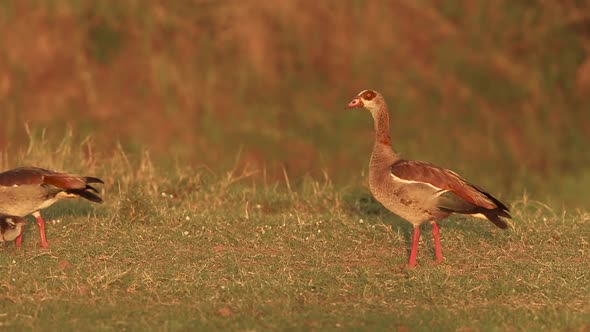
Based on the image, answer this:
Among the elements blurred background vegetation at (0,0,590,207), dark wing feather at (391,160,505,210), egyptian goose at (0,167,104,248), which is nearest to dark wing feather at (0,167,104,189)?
egyptian goose at (0,167,104,248)

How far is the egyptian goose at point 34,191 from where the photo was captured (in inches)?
350

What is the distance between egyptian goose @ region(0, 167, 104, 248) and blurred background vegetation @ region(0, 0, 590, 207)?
6068 millimetres

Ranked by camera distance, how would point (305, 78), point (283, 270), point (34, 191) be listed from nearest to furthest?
point (283, 270) < point (34, 191) < point (305, 78)

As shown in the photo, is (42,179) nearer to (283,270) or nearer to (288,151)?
(283,270)

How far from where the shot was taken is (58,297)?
7.62 metres

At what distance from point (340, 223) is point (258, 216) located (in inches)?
34.6

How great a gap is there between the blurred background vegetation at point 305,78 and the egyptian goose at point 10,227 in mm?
6298

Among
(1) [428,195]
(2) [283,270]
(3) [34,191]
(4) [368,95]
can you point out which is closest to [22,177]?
(3) [34,191]

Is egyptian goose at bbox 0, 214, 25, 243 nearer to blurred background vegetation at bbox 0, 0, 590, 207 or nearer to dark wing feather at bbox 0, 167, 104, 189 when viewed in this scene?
dark wing feather at bbox 0, 167, 104, 189

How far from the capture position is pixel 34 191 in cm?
891

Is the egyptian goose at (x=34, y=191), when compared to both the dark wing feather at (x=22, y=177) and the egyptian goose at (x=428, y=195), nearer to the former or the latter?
the dark wing feather at (x=22, y=177)

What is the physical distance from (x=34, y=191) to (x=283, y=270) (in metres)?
2.04

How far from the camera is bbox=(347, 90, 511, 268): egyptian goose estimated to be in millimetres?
8375

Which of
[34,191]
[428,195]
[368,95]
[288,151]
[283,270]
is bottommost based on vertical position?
[288,151]
